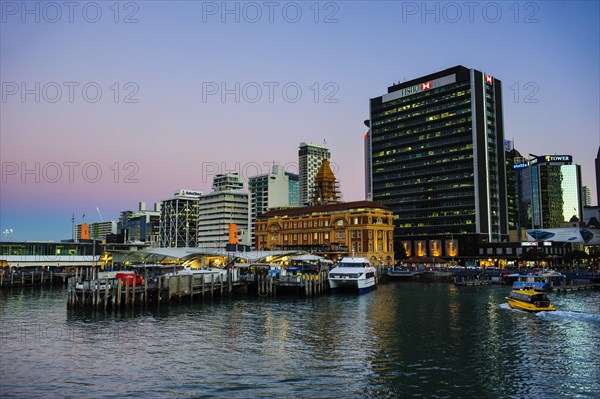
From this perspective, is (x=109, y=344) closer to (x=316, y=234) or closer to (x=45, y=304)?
(x=45, y=304)

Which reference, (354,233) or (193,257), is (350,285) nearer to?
(193,257)

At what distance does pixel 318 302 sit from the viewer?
283 ft

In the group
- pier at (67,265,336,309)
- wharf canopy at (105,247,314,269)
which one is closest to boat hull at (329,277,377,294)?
pier at (67,265,336,309)

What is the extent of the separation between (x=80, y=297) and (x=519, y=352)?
59.0 meters

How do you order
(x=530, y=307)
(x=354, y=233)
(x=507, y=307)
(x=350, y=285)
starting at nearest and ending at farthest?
(x=530, y=307) < (x=507, y=307) < (x=350, y=285) < (x=354, y=233)

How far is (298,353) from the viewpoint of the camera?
46.0m

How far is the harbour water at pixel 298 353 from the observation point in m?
35.7

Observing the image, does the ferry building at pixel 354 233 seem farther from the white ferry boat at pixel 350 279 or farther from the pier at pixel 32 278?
the pier at pixel 32 278

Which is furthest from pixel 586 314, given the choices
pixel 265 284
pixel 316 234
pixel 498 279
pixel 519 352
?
pixel 316 234

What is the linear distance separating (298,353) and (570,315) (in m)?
40.7

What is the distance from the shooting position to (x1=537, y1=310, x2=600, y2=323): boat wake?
6543cm

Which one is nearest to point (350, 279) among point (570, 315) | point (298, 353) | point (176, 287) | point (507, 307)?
point (507, 307)

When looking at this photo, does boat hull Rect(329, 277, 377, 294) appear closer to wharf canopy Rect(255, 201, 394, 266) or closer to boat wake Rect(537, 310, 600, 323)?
boat wake Rect(537, 310, 600, 323)

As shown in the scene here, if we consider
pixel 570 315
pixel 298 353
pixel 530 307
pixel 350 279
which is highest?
pixel 350 279
